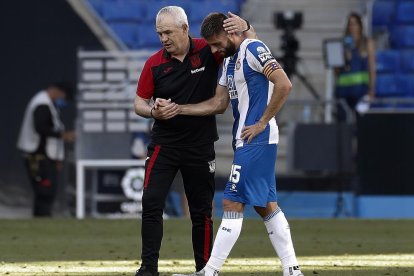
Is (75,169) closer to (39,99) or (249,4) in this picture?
(39,99)

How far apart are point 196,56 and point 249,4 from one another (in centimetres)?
1034

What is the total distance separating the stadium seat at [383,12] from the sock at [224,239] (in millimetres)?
11172

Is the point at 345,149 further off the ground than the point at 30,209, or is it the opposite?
the point at 345,149

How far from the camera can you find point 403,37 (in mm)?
18312

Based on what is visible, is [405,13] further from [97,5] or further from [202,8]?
[97,5]

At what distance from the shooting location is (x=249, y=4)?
18312mm

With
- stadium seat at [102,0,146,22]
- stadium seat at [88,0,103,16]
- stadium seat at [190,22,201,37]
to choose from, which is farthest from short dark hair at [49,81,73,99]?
stadium seat at [190,22,201,37]

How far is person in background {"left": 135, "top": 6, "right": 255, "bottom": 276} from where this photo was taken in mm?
7980

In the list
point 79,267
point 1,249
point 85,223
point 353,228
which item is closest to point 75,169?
point 85,223

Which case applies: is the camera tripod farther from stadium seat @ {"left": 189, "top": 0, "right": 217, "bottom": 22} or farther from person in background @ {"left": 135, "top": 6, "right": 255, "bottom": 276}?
person in background @ {"left": 135, "top": 6, "right": 255, "bottom": 276}

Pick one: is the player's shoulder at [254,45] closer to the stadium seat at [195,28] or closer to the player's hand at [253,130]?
the player's hand at [253,130]

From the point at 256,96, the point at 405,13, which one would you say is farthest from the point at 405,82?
the point at 256,96

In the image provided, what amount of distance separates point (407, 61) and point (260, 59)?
36.2 feet

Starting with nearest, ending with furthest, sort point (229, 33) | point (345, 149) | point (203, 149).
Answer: point (229, 33), point (203, 149), point (345, 149)
